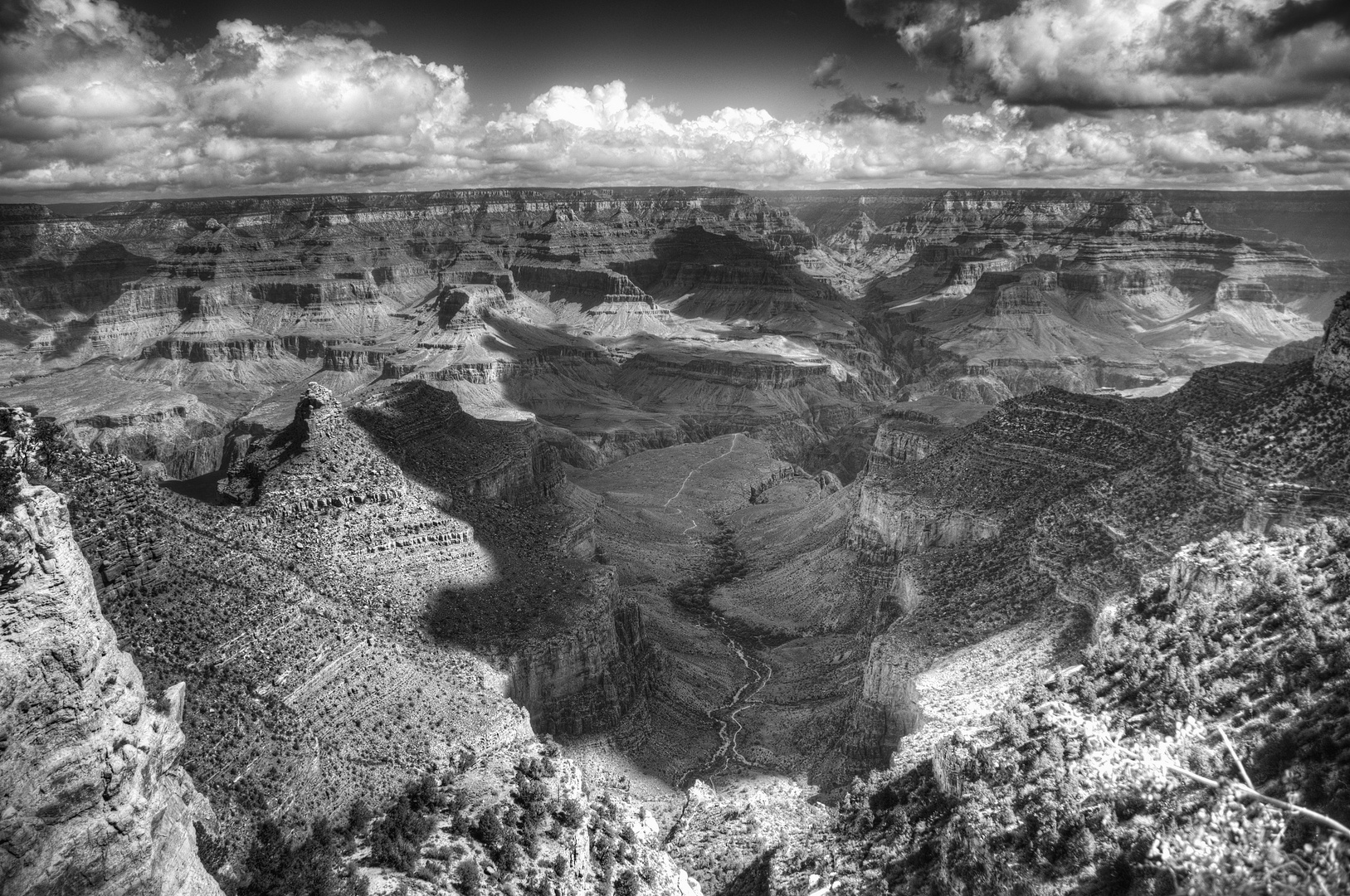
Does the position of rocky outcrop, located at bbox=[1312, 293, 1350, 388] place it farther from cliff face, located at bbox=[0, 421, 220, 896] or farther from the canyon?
cliff face, located at bbox=[0, 421, 220, 896]

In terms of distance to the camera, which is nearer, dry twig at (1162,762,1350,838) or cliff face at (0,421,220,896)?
dry twig at (1162,762,1350,838)

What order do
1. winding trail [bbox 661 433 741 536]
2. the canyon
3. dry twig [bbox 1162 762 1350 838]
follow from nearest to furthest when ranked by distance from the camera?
dry twig [bbox 1162 762 1350 838], the canyon, winding trail [bbox 661 433 741 536]

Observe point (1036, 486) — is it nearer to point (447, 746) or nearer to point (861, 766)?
point (861, 766)

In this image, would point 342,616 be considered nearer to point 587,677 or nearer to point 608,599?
point 587,677

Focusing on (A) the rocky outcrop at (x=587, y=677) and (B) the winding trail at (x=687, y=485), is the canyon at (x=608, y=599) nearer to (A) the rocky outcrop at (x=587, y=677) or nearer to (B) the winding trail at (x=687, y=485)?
(A) the rocky outcrop at (x=587, y=677)

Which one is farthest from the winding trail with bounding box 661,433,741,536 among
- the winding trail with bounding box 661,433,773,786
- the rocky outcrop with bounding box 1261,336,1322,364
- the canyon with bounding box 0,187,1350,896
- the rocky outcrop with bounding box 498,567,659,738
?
the rocky outcrop with bounding box 1261,336,1322,364

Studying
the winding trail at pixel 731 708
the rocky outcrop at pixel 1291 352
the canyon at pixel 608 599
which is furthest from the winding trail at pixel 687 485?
the rocky outcrop at pixel 1291 352
